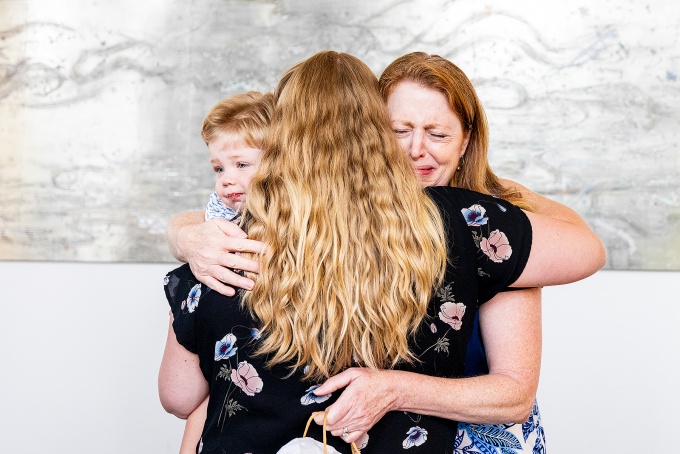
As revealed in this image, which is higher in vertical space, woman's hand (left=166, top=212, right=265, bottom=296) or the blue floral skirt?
woman's hand (left=166, top=212, right=265, bottom=296)

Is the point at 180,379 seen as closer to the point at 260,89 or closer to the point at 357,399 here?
the point at 357,399

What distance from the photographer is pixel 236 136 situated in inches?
93.0

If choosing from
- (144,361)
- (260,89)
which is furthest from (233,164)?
(144,361)

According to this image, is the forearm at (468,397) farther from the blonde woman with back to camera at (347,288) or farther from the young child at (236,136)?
the young child at (236,136)

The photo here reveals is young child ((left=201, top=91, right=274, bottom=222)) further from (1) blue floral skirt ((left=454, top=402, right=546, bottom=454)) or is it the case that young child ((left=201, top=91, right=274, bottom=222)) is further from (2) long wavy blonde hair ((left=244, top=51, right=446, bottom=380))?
(1) blue floral skirt ((left=454, top=402, right=546, bottom=454))

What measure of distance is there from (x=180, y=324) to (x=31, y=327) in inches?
108

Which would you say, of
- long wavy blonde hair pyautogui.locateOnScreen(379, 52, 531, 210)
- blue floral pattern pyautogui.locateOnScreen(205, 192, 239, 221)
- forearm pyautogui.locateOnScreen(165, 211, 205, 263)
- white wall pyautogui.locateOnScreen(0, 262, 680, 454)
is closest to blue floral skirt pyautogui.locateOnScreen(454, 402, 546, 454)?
long wavy blonde hair pyautogui.locateOnScreen(379, 52, 531, 210)

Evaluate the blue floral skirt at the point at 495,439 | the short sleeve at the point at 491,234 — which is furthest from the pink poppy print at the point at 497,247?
the blue floral skirt at the point at 495,439

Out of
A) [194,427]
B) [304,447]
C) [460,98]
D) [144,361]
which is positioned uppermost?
[460,98]

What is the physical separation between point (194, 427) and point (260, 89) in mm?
2315

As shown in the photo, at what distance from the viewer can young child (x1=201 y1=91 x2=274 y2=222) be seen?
236 cm

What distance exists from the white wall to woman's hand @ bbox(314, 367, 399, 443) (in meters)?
2.59

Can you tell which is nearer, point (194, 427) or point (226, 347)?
point (226, 347)

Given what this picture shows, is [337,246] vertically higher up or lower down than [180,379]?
higher up
